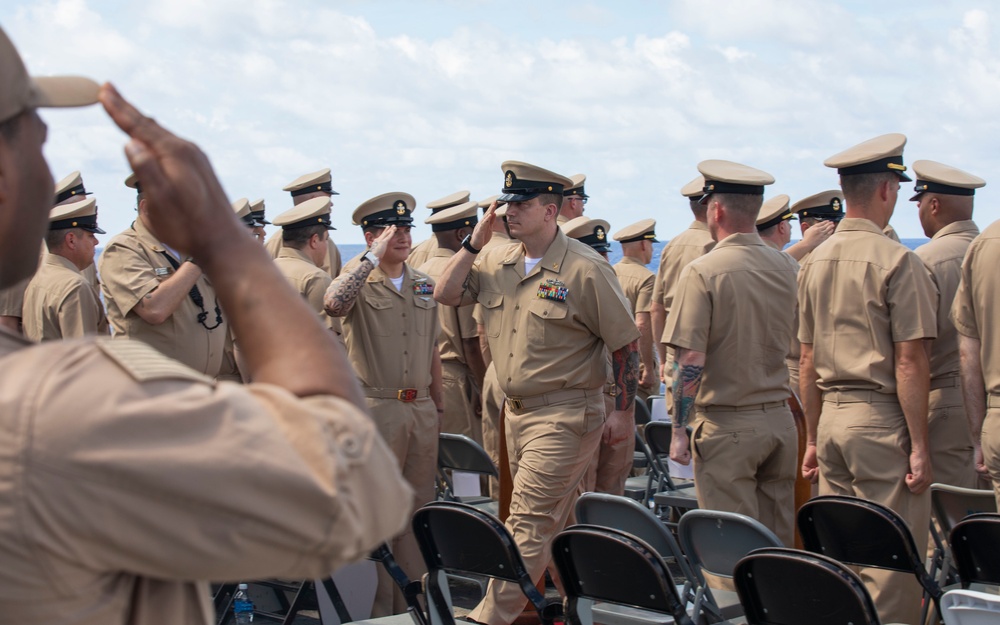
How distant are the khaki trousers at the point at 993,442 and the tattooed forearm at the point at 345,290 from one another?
345 centimetres

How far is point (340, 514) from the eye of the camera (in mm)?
1166

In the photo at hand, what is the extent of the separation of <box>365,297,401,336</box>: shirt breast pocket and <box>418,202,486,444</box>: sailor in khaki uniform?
1909mm

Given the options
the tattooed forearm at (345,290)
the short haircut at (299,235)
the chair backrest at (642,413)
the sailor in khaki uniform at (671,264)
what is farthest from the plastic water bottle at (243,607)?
the sailor in khaki uniform at (671,264)

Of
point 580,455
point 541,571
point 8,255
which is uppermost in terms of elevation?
point 8,255

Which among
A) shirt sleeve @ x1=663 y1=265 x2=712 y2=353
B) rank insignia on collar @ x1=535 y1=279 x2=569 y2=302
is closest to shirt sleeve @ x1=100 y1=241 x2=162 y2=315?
rank insignia on collar @ x1=535 y1=279 x2=569 y2=302

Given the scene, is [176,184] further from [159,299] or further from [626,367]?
[626,367]

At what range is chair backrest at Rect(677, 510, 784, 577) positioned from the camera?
4.43 meters

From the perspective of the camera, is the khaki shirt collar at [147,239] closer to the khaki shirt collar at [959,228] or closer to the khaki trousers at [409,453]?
the khaki trousers at [409,453]

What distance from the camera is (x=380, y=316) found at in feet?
22.6

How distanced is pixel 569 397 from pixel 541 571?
3.12ft

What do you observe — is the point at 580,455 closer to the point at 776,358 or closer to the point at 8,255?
the point at 776,358

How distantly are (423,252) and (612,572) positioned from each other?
6.42 m

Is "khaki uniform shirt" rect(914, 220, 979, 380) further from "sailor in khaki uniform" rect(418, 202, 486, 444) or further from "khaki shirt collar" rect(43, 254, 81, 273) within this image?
"khaki shirt collar" rect(43, 254, 81, 273)

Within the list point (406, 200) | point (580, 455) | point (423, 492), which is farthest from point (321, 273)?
point (580, 455)
